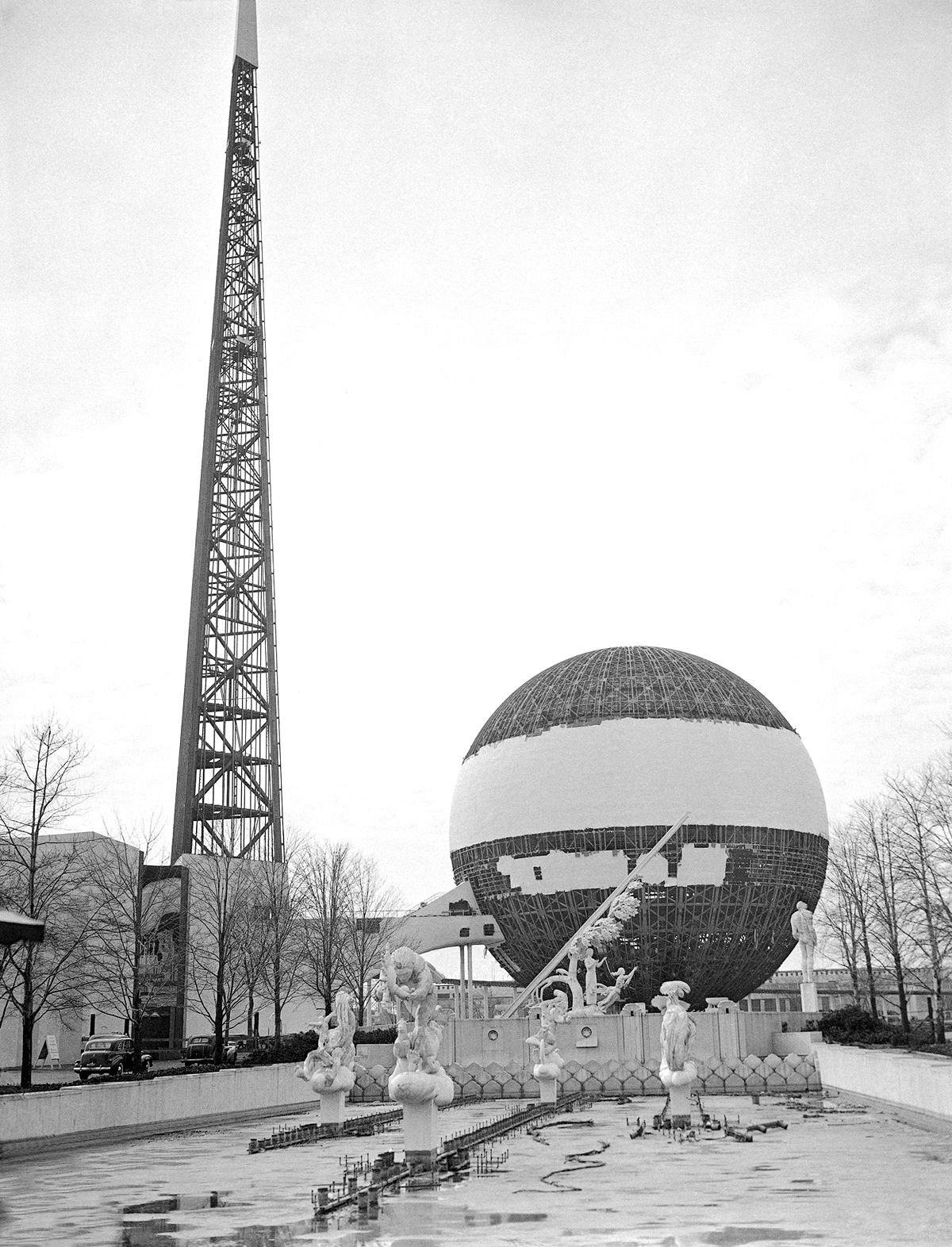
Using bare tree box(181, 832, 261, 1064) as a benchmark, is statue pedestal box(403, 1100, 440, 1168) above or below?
below

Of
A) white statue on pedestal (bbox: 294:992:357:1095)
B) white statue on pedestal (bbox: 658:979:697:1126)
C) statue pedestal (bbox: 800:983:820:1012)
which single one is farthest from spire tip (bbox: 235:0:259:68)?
white statue on pedestal (bbox: 658:979:697:1126)

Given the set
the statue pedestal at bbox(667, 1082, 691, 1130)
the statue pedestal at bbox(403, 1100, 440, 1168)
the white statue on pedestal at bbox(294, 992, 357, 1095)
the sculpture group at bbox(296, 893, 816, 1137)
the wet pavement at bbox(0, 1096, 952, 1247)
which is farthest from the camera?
the white statue on pedestal at bbox(294, 992, 357, 1095)

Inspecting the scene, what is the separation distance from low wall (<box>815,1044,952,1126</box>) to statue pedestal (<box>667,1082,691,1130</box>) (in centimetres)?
383

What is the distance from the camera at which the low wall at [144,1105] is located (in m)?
20.5

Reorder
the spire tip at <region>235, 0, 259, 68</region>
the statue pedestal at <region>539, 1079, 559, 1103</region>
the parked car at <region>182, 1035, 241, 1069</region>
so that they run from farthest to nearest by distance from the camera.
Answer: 1. the spire tip at <region>235, 0, 259, 68</region>
2. the parked car at <region>182, 1035, 241, 1069</region>
3. the statue pedestal at <region>539, 1079, 559, 1103</region>

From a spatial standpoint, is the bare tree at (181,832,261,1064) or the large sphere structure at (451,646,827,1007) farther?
the large sphere structure at (451,646,827,1007)

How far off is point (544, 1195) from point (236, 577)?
188 feet

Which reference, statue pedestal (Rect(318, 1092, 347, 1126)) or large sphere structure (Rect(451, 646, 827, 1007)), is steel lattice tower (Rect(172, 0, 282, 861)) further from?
statue pedestal (Rect(318, 1092, 347, 1126))

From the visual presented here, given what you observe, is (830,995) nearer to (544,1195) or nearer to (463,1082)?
(463,1082)

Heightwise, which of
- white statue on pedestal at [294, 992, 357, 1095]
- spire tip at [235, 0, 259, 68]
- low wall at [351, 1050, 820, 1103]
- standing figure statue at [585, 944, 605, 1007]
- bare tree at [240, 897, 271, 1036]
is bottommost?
low wall at [351, 1050, 820, 1103]

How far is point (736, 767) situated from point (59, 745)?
28012 millimetres

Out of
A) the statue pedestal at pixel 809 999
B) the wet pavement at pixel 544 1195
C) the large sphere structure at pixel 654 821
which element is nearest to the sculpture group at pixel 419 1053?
the wet pavement at pixel 544 1195

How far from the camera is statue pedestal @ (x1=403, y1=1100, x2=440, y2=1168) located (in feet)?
56.2

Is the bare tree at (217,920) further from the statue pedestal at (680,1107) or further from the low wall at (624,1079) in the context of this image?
the statue pedestal at (680,1107)
